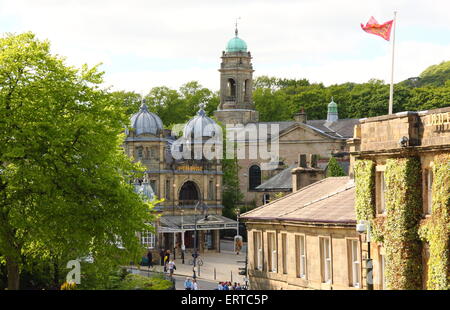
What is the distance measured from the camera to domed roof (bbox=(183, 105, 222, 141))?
110 metres

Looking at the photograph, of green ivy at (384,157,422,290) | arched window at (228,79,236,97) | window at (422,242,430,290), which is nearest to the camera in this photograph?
window at (422,242,430,290)

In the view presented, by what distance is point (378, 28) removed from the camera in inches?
1484

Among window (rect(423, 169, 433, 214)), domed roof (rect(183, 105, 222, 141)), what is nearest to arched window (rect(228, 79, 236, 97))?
domed roof (rect(183, 105, 222, 141))

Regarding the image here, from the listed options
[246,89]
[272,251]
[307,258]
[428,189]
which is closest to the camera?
[428,189]

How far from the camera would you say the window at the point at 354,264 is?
3862 cm

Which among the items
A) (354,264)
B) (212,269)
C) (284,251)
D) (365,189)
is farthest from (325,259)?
(212,269)

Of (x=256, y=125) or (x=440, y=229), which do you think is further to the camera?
(x=256, y=125)

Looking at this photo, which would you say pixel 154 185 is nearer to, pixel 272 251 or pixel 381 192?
pixel 272 251

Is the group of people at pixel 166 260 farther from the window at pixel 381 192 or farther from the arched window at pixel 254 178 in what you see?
the window at pixel 381 192

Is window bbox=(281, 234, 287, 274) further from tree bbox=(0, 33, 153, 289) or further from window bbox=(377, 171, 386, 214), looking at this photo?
window bbox=(377, 171, 386, 214)

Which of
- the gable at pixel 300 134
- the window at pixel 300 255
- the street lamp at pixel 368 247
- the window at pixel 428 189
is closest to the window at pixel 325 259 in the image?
the window at pixel 300 255

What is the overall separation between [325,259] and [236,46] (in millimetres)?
95736

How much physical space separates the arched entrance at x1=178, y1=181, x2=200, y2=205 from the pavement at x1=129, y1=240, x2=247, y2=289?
221 inches

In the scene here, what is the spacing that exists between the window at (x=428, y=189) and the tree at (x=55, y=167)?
47.3 feet
